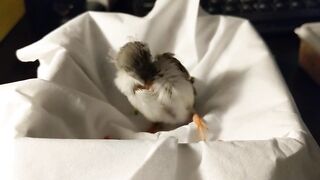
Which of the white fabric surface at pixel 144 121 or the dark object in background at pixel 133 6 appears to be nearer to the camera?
the white fabric surface at pixel 144 121

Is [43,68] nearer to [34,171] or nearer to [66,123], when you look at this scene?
[66,123]

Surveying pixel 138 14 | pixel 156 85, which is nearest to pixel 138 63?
pixel 156 85

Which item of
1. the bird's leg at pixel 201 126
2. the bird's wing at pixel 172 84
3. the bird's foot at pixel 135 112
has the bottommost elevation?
the bird's foot at pixel 135 112

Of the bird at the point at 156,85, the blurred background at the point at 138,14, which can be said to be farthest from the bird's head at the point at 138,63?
the blurred background at the point at 138,14

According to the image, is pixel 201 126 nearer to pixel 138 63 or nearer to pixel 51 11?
pixel 138 63

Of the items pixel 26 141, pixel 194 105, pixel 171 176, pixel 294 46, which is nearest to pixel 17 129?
pixel 26 141

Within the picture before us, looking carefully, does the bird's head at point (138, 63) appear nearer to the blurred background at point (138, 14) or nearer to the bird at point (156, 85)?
the bird at point (156, 85)

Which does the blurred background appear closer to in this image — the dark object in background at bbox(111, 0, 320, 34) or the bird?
the dark object in background at bbox(111, 0, 320, 34)
